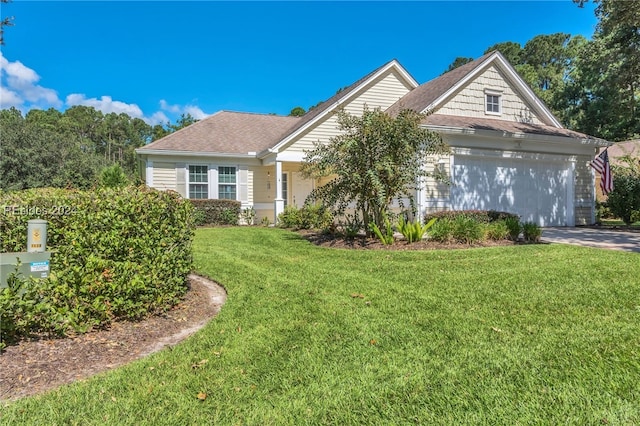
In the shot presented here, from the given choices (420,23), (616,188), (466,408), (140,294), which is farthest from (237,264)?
(616,188)

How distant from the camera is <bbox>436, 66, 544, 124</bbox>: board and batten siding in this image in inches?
513

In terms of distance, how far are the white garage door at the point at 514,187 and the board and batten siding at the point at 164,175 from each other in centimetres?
1125

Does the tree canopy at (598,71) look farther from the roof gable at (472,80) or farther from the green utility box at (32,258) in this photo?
the green utility box at (32,258)

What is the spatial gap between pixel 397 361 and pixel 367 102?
14740 mm

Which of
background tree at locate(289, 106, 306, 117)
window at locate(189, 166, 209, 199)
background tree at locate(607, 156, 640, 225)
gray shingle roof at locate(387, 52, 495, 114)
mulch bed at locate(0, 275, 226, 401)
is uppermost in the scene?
background tree at locate(289, 106, 306, 117)

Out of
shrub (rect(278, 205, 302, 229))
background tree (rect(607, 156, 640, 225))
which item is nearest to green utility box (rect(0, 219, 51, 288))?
shrub (rect(278, 205, 302, 229))

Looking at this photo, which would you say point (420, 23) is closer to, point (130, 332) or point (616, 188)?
point (616, 188)

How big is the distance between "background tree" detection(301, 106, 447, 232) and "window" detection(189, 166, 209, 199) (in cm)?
875

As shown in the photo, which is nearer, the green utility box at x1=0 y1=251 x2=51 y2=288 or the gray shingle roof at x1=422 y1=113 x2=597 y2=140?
the green utility box at x1=0 y1=251 x2=51 y2=288

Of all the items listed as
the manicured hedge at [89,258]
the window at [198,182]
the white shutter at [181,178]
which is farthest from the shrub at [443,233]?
the white shutter at [181,178]

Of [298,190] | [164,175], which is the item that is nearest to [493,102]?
[298,190]

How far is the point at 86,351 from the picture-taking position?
133 inches

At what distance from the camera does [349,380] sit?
2.74 m

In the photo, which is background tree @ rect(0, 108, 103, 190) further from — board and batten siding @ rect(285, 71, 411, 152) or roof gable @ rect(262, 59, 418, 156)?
board and batten siding @ rect(285, 71, 411, 152)
